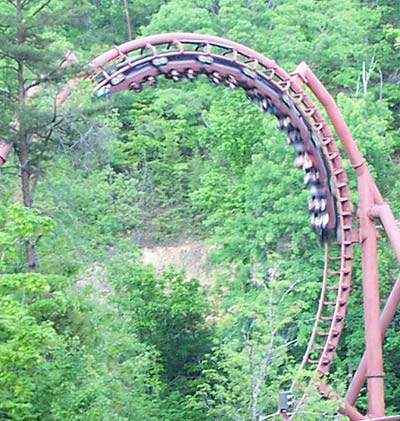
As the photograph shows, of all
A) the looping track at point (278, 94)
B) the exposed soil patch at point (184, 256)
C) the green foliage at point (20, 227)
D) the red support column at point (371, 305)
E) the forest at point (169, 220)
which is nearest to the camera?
the green foliage at point (20, 227)

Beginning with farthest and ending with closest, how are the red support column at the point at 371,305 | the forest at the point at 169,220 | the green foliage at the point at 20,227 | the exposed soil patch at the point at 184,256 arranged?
1. the exposed soil patch at the point at 184,256
2. the red support column at the point at 371,305
3. the forest at the point at 169,220
4. the green foliage at the point at 20,227

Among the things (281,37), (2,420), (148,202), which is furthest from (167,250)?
(2,420)

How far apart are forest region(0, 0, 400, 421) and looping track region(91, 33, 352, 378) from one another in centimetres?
52

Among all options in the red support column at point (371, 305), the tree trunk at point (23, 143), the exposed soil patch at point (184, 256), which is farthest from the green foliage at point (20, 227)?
the exposed soil patch at point (184, 256)

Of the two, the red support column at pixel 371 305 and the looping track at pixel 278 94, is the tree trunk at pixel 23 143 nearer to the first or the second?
the looping track at pixel 278 94

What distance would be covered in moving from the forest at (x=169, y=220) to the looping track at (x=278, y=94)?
0.52 metres

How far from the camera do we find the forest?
39.2 ft

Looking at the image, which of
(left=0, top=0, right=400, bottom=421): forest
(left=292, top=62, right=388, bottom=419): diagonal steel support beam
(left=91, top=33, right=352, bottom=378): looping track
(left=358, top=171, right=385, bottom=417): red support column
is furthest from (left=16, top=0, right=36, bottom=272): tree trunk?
(left=358, top=171, right=385, bottom=417): red support column

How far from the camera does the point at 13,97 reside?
12.5 metres

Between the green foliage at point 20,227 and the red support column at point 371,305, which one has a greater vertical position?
the green foliage at point 20,227

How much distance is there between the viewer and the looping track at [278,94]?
39.8ft

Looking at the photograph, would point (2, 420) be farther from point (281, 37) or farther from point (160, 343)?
point (281, 37)

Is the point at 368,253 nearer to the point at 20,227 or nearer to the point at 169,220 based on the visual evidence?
the point at 20,227

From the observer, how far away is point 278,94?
1319 centimetres
